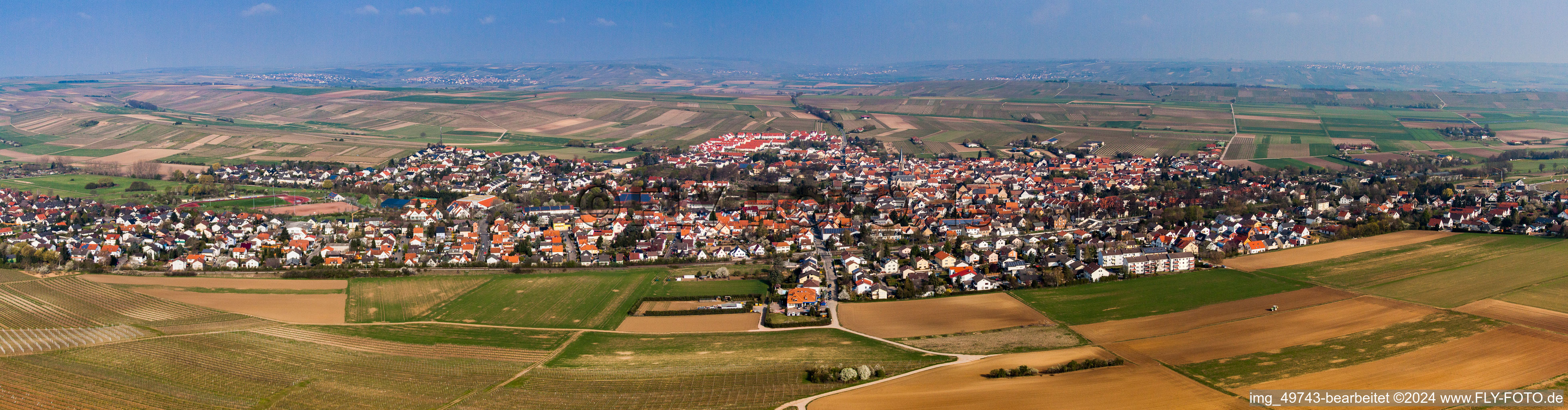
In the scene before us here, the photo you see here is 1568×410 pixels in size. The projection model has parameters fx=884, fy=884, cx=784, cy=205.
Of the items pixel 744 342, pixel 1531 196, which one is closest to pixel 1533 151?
pixel 1531 196

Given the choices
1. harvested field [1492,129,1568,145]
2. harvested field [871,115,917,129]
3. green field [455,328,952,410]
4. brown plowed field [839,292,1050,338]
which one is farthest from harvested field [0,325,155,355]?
harvested field [1492,129,1568,145]

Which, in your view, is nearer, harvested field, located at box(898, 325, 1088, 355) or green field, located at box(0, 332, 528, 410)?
green field, located at box(0, 332, 528, 410)

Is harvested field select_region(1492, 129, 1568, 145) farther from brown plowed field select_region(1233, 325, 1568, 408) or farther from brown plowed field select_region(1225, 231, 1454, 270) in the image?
brown plowed field select_region(1233, 325, 1568, 408)

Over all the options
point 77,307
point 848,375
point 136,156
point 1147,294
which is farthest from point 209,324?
point 136,156

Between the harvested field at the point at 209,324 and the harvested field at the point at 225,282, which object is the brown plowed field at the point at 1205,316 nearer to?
the harvested field at the point at 209,324

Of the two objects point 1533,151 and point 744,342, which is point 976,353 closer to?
point 744,342

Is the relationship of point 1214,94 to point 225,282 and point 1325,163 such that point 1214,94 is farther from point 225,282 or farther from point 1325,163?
point 225,282
